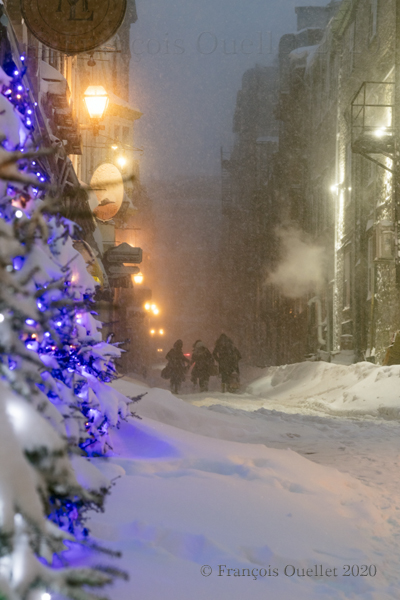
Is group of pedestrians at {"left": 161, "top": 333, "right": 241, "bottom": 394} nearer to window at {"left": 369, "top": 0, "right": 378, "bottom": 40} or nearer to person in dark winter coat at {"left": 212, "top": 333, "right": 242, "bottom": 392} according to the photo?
person in dark winter coat at {"left": 212, "top": 333, "right": 242, "bottom": 392}

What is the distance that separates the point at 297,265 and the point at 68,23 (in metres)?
26.0

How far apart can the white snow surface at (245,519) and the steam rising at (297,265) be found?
73.5ft

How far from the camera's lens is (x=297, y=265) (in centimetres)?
3322

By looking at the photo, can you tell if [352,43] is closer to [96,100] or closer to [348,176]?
[348,176]

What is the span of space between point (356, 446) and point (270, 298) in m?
33.0

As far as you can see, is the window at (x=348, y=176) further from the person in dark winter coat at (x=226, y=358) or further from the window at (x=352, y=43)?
Answer: the person in dark winter coat at (x=226, y=358)

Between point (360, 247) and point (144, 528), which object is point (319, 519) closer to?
point (144, 528)

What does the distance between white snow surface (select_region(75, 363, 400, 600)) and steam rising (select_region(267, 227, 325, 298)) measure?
22.4m

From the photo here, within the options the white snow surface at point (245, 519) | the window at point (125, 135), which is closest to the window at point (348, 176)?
the window at point (125, 135)

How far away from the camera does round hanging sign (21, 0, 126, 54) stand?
26.6 feet

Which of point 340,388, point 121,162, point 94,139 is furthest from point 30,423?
point 121,162

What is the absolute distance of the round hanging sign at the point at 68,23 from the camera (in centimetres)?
811

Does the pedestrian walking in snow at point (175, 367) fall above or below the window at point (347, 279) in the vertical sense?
below

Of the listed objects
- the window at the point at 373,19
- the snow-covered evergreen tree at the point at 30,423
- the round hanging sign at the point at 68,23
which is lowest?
the snow-covered evergreen tree at the point at 30,423
